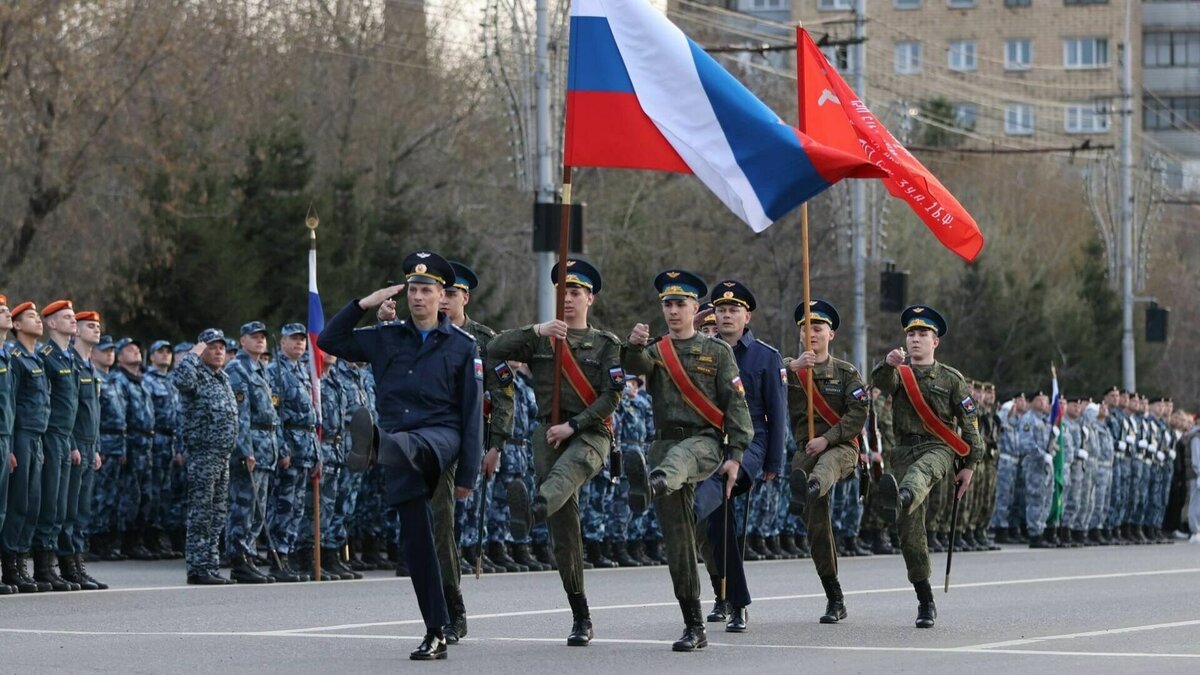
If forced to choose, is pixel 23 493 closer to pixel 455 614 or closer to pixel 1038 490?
pixel 455 614

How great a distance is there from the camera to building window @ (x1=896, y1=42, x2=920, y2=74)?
88419 mm

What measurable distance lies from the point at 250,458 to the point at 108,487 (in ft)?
8.74

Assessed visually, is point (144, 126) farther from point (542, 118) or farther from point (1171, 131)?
point (1171, 131)

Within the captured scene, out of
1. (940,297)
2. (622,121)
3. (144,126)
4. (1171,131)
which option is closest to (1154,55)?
(1171,131)

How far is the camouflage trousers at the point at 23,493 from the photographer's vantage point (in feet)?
54.9

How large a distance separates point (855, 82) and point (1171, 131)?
6282 centimetres

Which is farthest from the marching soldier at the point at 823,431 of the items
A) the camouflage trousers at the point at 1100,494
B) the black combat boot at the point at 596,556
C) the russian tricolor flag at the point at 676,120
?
the camouflage trousers at the point at 1100,494

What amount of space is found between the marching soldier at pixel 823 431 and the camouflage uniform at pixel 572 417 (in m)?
1.99

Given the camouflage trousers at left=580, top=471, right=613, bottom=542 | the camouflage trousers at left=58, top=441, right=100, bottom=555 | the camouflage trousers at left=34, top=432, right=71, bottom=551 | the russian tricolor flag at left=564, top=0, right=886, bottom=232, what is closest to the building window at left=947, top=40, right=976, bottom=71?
the camouflage trousers at left=580, top=471, right=613, bottom=542

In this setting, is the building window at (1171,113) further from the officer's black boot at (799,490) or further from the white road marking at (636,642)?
the white road marking at (636,642)

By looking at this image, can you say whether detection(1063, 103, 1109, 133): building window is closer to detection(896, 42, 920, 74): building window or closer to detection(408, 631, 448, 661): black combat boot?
detection(896, 42, 920, 74): building window

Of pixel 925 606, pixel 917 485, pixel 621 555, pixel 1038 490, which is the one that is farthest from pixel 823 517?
pixel 1038 490

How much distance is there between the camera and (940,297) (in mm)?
53375

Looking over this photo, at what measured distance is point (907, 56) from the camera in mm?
91750
